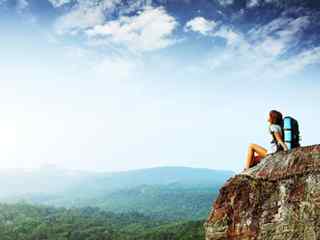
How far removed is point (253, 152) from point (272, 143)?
1.36ft

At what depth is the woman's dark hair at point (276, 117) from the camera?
768 centimetres

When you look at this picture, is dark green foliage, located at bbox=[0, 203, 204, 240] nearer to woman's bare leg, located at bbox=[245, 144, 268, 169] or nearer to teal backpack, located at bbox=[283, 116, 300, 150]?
woman's bare leg, located at bbox=[245, 144, 268, 169]

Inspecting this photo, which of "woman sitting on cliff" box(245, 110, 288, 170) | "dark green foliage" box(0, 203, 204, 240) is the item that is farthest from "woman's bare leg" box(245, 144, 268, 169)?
"dark green foliage" box(0, 203, 204, 240)

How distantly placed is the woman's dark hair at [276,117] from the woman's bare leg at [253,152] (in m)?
0.56

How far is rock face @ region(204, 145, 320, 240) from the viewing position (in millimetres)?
6176

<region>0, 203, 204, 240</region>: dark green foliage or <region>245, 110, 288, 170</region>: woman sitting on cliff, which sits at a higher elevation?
<region>245, 110, 288, 170</region>: woman sitting on cliff

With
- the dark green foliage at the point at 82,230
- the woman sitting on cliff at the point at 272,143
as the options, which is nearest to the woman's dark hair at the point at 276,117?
the woman sitting on cliff at the point at 272,143

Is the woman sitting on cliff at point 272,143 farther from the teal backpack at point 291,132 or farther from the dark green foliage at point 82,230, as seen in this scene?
the dark green foliage at point 82,230

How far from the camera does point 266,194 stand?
6.63 meters

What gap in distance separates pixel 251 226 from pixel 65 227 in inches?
5311

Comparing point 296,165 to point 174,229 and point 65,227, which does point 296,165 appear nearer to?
point 174,229

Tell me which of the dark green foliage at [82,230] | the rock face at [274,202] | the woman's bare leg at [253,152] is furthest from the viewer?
the dark green foliage at [82,230]

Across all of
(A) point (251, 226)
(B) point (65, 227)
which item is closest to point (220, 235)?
(A) point (251, 226)

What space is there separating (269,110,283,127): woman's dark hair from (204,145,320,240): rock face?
721 mm
